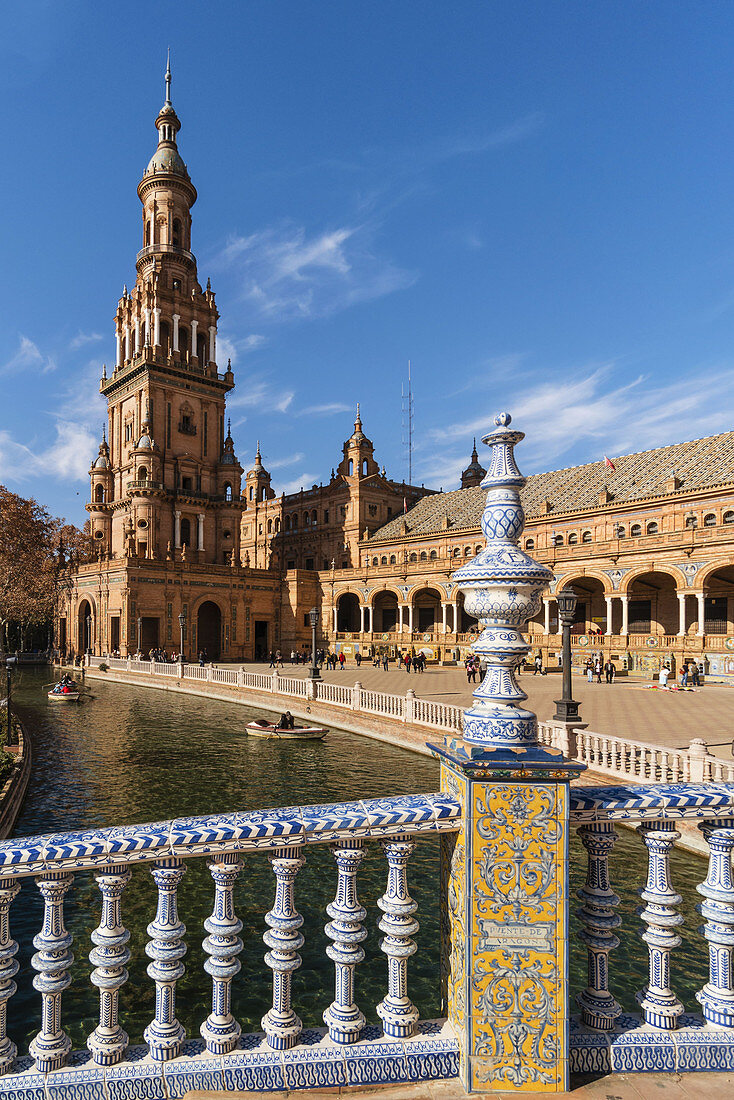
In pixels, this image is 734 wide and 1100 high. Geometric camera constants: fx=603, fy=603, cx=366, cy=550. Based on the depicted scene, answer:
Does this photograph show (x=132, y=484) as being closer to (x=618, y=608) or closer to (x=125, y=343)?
(x=125, y=343)

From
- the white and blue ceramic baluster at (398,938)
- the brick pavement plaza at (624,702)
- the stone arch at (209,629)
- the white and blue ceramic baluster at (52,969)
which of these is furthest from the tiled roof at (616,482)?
the white and blue ceramic baluster at (52,969)

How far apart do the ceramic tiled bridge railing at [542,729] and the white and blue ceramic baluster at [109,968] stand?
265 inches

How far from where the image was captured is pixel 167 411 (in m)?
55.9

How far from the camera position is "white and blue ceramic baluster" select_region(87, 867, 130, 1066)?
2697 mm

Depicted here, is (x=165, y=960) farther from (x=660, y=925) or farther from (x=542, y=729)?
(x=542, y=729)

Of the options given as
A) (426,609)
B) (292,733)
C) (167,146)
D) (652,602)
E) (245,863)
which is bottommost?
(292,733)

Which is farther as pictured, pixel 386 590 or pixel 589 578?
pixel 386 590

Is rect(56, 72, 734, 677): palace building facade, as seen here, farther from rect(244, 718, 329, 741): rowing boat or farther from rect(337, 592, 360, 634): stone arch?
rect(244, 718, 329, 741): rowing boat

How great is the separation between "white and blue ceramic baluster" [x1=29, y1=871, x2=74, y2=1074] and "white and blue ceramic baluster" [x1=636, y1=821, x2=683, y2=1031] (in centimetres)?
271

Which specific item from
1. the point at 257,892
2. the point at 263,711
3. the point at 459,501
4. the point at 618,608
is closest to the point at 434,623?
the point at 459,501

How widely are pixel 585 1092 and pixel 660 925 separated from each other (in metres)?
0.79

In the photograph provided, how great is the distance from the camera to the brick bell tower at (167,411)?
53.9 meters

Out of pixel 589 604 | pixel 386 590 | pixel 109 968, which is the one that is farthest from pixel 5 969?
pixel 386 590

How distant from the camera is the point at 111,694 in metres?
31.3
